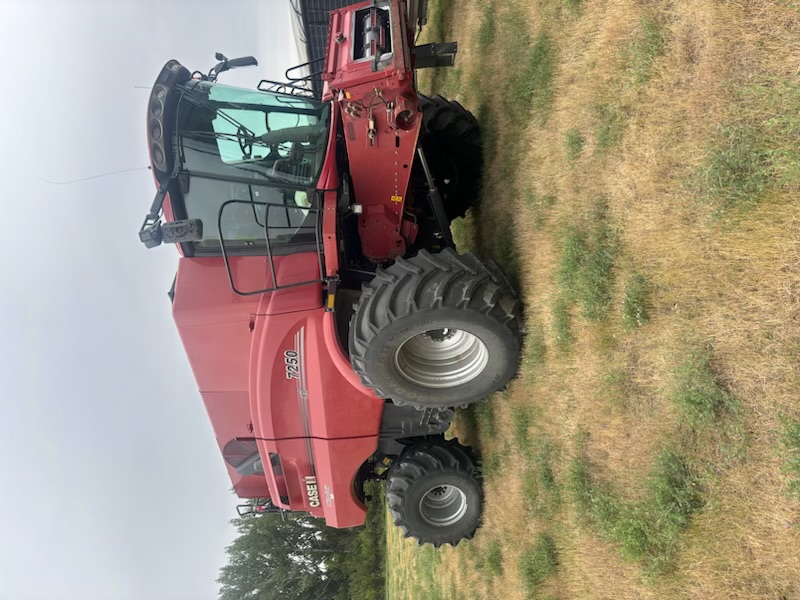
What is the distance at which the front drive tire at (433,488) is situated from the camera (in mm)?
4359

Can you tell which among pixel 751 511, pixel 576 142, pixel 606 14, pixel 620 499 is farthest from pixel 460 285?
pixel 606 14

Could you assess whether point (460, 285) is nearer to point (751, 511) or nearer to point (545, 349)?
point (545, 349)

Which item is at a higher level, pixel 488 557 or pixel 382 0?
pixel 382 0

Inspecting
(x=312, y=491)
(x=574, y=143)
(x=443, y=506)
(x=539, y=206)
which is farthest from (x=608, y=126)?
(x=312, y=491)

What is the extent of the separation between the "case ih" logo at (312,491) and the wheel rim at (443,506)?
919 mm

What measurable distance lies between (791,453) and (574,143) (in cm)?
237

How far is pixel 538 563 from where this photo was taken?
149 inches

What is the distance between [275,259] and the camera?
3.93 m

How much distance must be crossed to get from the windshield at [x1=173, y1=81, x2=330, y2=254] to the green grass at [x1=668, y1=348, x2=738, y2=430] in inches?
104

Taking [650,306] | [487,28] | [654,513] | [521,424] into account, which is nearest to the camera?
[654,513]

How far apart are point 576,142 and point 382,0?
6.15 ft

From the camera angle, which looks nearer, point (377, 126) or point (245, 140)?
point (377, 126)

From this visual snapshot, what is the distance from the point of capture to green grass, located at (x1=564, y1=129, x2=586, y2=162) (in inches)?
147

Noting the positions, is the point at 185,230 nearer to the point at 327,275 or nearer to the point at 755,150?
the point at 327,275
